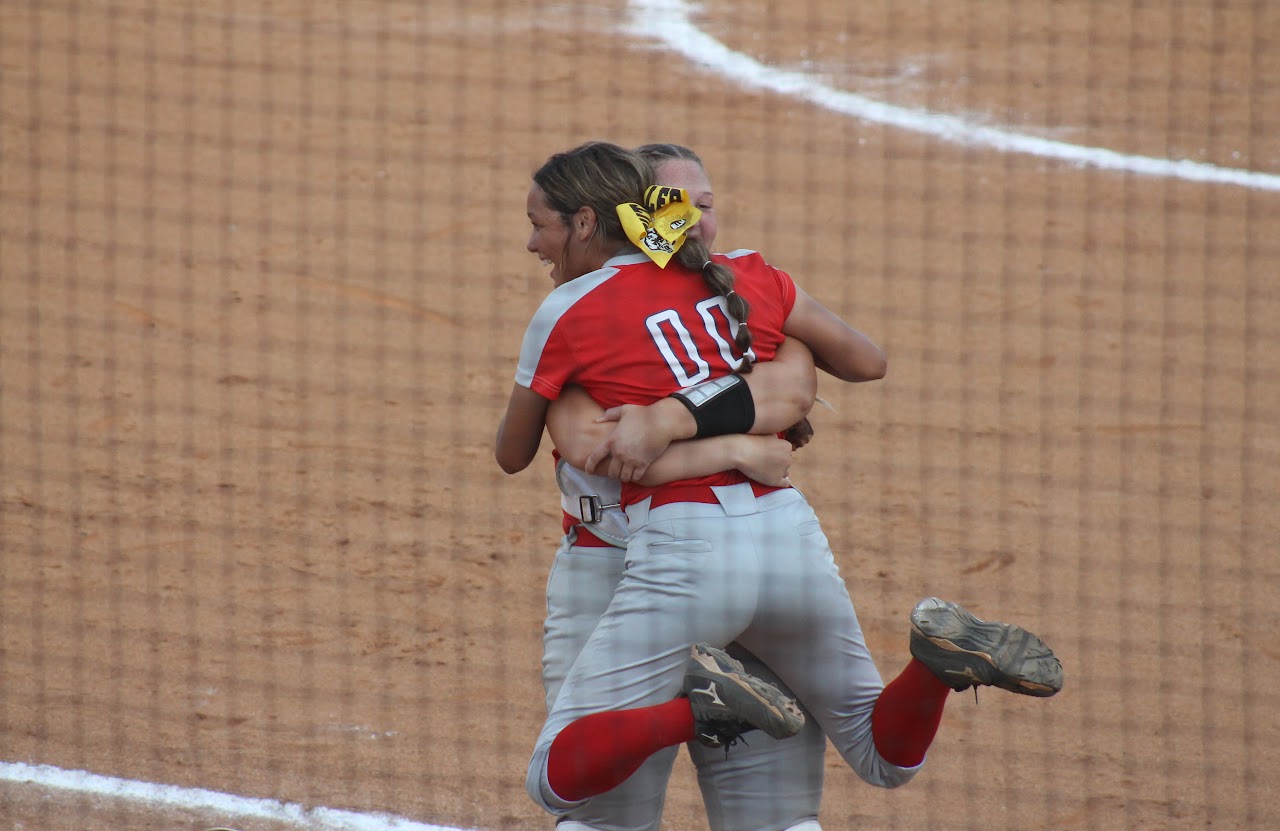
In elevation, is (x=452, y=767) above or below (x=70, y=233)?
below

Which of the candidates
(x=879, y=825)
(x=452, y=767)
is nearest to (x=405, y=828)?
(x=452, y=767)

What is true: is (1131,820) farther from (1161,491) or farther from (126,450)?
(126,450)

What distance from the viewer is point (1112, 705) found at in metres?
4.93

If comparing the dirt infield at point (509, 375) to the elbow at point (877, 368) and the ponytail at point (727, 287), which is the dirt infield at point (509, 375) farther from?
the ponytail at point (727, 287)

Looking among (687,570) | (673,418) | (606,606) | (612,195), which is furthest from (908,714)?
(612,195)

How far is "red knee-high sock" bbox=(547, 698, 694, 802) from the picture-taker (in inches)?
108

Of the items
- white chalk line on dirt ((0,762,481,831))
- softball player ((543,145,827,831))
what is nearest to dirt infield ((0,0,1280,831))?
white chalk line on dirt ((0,762,481,831))

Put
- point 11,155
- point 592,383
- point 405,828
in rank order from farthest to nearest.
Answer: point 11,155, point 405,828, point 592,383

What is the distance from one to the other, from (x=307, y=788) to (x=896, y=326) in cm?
407

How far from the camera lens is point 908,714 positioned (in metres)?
2.94

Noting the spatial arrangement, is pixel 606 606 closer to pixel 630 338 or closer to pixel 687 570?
pixel 687 570

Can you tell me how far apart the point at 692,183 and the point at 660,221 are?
0.31 m

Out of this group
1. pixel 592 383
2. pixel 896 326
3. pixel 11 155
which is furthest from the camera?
pixel 11 155

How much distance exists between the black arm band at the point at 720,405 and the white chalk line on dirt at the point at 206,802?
184cm
